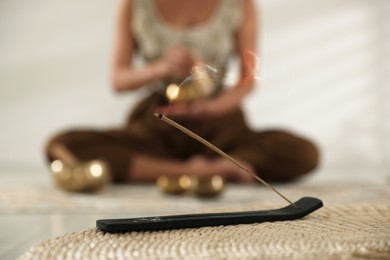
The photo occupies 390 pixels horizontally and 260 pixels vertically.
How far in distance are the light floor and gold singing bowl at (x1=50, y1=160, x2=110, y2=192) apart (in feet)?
0.12

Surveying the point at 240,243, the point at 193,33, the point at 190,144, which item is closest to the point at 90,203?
the point at 190,144

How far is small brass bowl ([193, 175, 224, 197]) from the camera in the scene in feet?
5.92

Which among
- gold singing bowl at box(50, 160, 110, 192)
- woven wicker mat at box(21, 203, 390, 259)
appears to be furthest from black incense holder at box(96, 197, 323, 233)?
gold singing bowl at box(50, 160, 110, 192)

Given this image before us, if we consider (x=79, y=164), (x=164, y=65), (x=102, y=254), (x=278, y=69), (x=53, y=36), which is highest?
(x=53, y=36)

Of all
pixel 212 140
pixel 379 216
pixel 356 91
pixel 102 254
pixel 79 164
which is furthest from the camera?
pixel 356 91

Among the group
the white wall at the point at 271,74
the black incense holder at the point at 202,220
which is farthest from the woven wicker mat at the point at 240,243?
the white wall at the point at 271,74

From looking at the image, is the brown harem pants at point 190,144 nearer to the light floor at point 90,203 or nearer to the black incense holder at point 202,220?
the light floor at point 90,203

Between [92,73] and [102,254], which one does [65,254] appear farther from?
[92,73]

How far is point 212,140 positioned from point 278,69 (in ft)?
5.62

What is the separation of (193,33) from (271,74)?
164 centimetres

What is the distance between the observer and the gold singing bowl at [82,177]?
1956mm

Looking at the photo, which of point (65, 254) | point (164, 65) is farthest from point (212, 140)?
point (65, 254)

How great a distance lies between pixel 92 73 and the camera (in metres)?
4.05

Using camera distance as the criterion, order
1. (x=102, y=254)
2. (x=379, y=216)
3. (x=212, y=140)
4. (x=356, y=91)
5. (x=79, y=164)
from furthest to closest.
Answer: (x=356, y=91) < (x=212, y=140) < (x=79, y=164) < (x=379, y=216) < (x=102, y=254)
